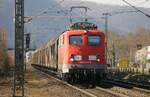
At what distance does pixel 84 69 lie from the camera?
30.0 meters

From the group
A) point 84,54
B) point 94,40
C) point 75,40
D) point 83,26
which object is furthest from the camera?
point 83,26

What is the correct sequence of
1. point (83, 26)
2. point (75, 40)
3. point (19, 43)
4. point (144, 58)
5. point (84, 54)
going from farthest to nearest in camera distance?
point (144, 58)
point (83, 26)
point (75, 40)
point (84, 54)
point (19, 43)

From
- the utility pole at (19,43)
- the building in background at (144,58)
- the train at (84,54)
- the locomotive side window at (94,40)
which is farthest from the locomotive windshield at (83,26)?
the building in background at (144,58)

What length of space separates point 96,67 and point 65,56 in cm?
236

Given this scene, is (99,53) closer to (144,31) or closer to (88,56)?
(88,56)

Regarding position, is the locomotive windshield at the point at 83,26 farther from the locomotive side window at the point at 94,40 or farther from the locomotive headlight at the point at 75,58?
the locomotive headlight at the point at 75,58

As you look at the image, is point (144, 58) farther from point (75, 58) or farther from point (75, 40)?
point (75, 58)

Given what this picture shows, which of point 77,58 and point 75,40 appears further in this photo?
point 75,40

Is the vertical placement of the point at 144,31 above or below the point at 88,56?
above

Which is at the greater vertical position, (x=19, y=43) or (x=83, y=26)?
(x=83, y=26)

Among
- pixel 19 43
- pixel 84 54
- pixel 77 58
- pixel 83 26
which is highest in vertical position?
pixel 83 26

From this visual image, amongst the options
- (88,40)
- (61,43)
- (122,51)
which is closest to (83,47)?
(88,40)

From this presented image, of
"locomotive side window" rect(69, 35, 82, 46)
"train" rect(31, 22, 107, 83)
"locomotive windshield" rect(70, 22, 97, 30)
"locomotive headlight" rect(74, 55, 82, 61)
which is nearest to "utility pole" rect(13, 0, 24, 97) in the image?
"train" rect(31, 22, 107, 83)

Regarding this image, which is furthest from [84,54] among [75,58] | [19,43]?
[19,43]
